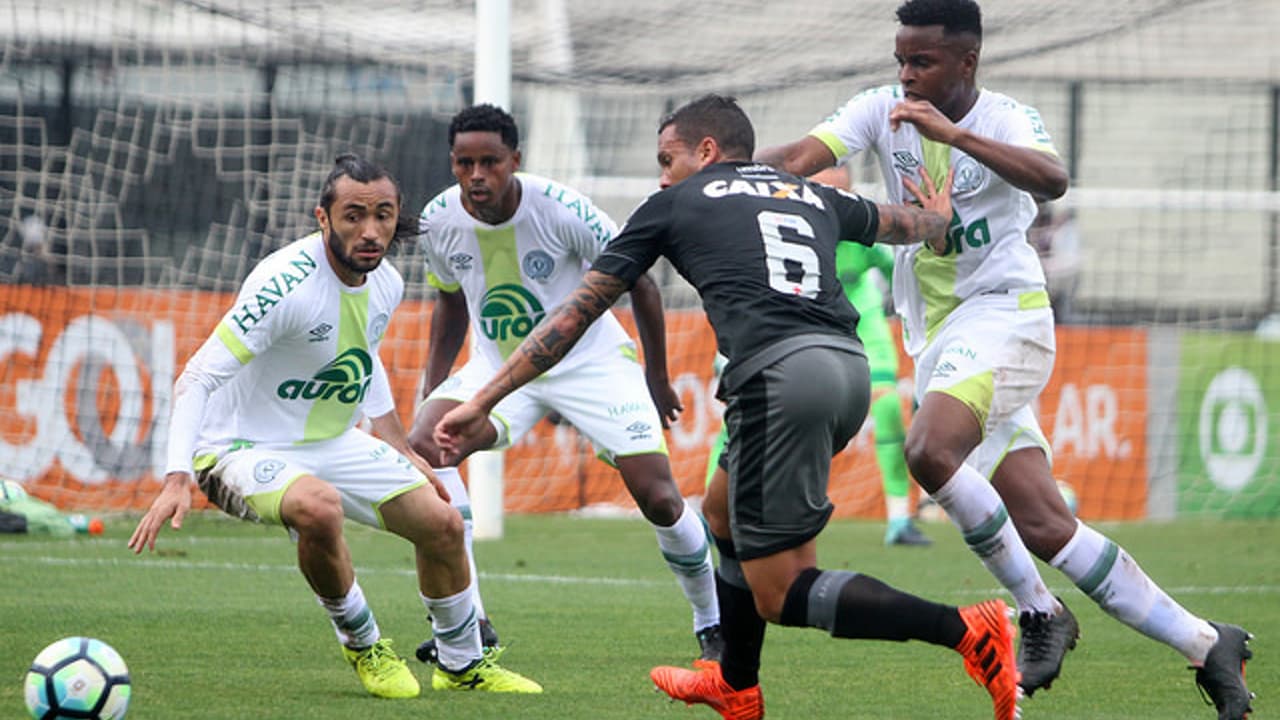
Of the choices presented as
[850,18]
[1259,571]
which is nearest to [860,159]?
[850,18]

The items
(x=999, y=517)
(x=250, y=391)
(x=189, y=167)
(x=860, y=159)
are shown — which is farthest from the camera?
(x=860, y=159)

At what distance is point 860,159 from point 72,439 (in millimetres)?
7231

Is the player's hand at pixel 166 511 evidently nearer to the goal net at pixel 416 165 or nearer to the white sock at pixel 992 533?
the white sock at pixel 992 533

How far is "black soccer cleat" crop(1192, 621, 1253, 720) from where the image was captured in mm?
5727

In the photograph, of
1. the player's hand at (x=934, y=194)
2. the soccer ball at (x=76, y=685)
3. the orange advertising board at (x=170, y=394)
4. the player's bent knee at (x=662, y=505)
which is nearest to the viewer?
the soccer ball at (x=76, y=685)

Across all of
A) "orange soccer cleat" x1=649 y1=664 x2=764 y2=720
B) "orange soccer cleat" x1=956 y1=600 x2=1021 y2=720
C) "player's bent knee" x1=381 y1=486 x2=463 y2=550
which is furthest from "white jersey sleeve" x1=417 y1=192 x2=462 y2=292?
"orange soccer cleat" x1=956 y1=600 x2=1021 y2=720

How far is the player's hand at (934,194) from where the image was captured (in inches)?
237

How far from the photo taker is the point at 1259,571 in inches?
439

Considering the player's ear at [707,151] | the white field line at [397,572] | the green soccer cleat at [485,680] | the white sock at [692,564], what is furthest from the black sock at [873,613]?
the white field line at [397,572]

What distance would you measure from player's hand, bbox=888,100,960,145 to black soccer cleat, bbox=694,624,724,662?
85.6 inches

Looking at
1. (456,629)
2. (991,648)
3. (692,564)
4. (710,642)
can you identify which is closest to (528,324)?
(692,564)

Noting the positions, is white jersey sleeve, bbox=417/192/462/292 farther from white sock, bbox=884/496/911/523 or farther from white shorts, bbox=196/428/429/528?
white sock, bbox=884/496/911/523

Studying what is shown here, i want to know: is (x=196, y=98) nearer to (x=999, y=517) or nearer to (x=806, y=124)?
(x=806, y=124)

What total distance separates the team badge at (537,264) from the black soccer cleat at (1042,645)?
8.53 feet
